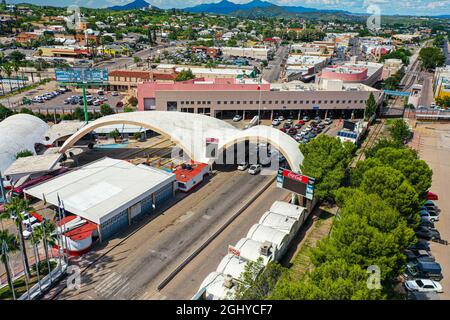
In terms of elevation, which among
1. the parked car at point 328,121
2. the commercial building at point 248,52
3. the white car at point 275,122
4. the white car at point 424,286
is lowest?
the white car at point 424,286

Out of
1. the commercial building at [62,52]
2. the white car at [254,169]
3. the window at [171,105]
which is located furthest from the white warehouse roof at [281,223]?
the commercial building at [62,52]

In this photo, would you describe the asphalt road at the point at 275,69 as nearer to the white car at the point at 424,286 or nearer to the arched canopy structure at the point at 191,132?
the arched canopy structure at the point at 191,132

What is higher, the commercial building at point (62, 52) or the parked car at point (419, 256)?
the commercial building at point (62, 52)

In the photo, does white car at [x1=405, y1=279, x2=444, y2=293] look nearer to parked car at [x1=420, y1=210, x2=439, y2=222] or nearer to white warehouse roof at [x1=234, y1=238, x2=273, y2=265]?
parked car at [x1=420, y1=210, x2=439, y2=222]

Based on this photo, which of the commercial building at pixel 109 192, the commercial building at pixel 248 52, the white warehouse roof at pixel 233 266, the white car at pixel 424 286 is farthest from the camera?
the commercial building at pixel 248 52
